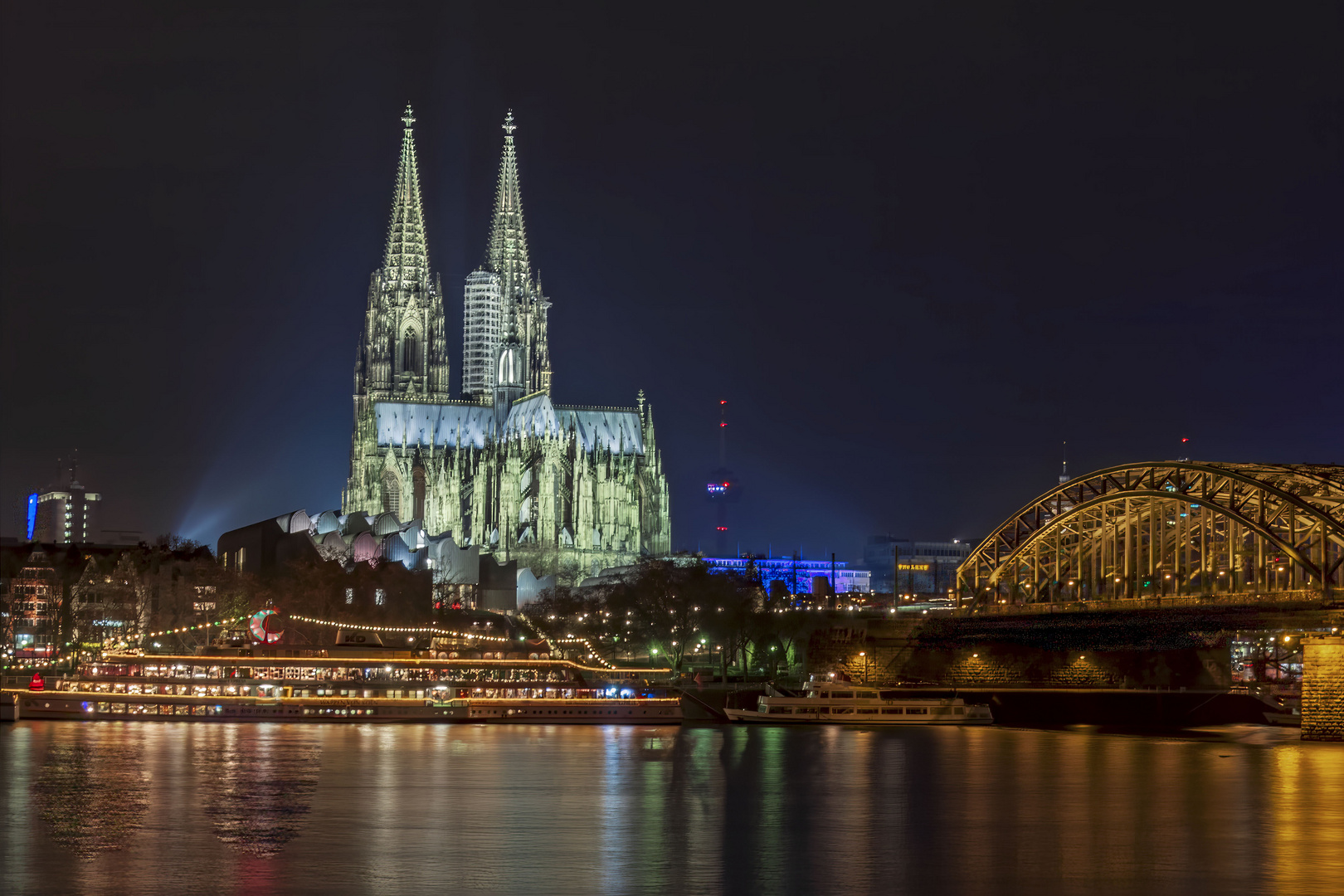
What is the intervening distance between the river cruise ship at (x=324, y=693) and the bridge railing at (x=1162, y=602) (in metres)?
22.8

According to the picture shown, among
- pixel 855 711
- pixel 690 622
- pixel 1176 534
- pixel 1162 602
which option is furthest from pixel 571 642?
pixel 1162 602

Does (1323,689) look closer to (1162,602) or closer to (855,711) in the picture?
(1162,602)

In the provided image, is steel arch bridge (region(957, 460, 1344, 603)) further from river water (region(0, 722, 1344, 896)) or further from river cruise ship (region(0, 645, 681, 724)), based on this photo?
river cruise ship (region(0, 645, 681, 724))

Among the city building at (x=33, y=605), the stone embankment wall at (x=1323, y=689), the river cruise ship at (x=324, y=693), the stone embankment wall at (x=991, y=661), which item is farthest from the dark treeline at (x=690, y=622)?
the stone embankment wall at (x=1323, y=689)

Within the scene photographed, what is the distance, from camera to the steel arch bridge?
91250 millimetres

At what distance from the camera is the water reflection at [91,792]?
1764 inches

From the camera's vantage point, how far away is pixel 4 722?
10000 cm

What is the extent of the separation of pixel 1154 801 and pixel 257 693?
197 feet

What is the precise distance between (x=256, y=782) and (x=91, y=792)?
5787mm

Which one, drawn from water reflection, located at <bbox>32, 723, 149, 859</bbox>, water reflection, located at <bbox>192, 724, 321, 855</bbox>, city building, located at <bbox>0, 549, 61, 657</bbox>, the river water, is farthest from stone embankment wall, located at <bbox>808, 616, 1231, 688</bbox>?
city building, located at <bbox>0, 549, 61, 657</bbox>

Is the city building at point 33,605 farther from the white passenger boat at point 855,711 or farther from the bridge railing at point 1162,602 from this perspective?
the bridge railing at point 1162,602

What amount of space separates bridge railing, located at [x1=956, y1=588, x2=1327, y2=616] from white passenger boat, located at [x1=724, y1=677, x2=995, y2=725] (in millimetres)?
6878

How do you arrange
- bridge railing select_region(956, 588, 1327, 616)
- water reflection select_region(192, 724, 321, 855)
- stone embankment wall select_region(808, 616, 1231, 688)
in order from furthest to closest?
stone embankment wall select_region(808, 616, 1231, 688)
bridge railing select_region(956, 588, 1327, 616)
water reflection select_region(192, 724, 321, 855)

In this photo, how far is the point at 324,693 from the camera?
103 m
